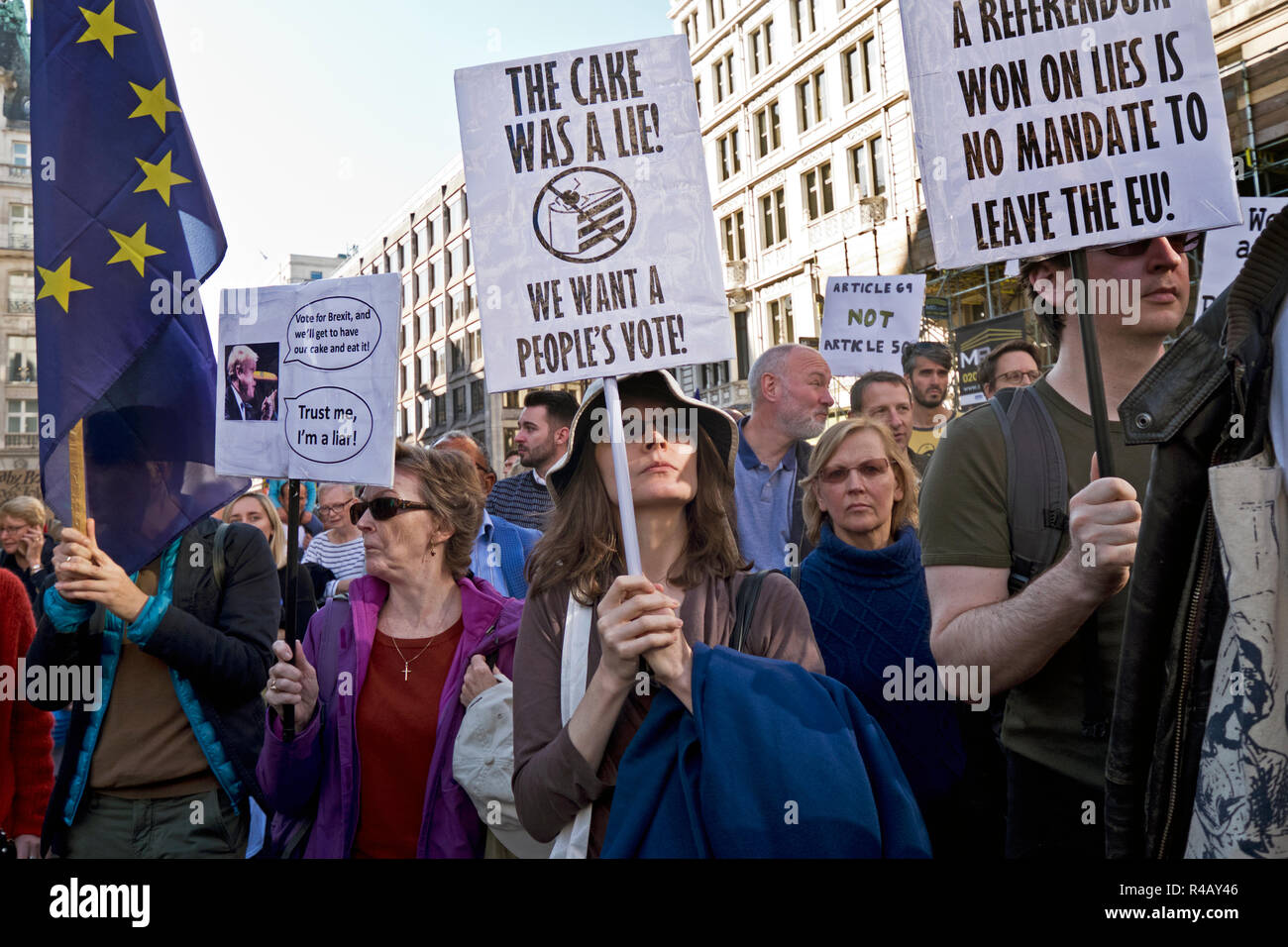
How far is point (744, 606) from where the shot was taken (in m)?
2.33

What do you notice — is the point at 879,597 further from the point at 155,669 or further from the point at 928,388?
the point at 928,388

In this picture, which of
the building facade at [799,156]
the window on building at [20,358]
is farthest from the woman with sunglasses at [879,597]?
the window on building at [20,358]

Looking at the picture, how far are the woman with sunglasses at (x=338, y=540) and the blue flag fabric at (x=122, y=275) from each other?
8.67 feet

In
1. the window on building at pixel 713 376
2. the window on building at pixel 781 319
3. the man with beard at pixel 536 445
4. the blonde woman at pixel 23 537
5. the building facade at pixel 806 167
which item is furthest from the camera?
the window on building at pixel 713 376

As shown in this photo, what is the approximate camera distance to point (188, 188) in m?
3.83

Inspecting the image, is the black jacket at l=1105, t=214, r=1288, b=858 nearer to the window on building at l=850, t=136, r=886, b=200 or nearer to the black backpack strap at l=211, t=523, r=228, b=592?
the black backpack strap at l=211, t=523, r=228, b=592

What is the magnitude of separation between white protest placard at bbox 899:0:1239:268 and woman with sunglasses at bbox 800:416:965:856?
4.97ft

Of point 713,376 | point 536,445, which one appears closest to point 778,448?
point 536,445

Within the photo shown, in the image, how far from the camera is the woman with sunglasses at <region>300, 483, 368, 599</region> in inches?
257

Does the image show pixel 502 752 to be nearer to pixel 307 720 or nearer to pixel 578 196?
pixel 307 720

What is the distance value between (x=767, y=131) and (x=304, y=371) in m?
31.2

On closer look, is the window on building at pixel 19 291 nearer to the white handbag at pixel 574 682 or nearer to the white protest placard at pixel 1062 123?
the white handbag at pixel 574 682

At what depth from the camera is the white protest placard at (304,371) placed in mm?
3729
